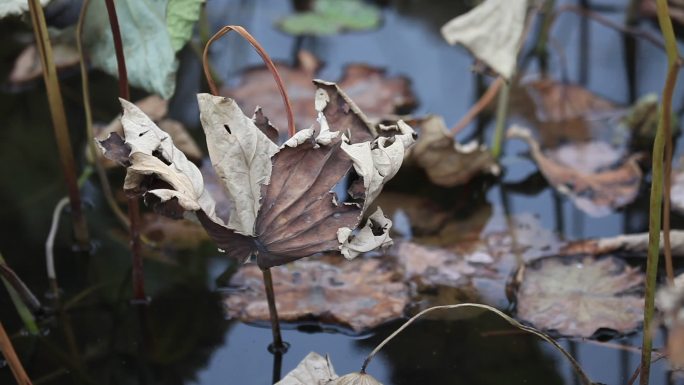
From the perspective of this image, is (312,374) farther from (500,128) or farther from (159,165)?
(500,128)

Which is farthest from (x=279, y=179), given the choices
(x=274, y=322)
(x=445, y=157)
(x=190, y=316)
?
(x=445, y=157)

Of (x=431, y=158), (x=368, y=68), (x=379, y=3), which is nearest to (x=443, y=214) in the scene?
(x=431, y=158)

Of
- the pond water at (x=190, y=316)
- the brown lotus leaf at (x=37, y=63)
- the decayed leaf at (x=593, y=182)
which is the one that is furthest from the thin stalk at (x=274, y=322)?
the brown lotus leaf at (x=37, y=63)

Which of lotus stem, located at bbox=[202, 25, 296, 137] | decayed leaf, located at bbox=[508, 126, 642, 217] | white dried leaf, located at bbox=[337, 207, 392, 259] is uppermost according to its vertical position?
lotus stem, located at bbox=[202, 25, 296, 137]

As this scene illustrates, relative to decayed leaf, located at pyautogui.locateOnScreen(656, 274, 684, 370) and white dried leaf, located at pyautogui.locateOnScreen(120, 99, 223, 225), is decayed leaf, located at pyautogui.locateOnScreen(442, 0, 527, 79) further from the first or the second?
decayed leaf, located at pyautogui.locateOnScreen(656, 274, 684, 370)

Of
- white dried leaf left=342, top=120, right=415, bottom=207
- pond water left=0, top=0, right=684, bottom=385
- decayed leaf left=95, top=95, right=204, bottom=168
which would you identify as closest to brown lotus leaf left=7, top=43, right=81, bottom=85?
pond water left=0, top=0, right=684, bottom=385

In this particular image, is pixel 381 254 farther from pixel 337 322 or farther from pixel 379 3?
pixel 379 3

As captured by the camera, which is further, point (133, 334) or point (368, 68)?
point (368, 68)
